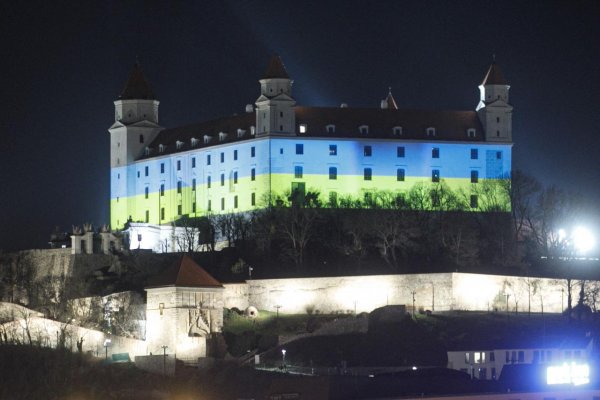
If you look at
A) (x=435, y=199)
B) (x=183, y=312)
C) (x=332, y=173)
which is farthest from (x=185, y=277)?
(x=435, y=199)

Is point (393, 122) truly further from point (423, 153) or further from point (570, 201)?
point (570, 201)

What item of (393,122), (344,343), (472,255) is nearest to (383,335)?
(344,343)

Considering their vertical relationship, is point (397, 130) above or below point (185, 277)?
above

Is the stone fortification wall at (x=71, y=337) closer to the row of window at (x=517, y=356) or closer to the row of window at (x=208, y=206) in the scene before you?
the row of window at (x=517, y=356)

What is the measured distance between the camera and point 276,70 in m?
115

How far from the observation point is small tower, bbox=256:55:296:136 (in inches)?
4493

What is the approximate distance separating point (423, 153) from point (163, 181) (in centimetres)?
1578

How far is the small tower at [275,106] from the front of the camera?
114125 mm

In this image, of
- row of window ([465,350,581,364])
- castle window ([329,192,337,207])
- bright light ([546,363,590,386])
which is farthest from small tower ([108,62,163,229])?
bright light ([546,363,590,386])

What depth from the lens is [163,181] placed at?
4764 inches

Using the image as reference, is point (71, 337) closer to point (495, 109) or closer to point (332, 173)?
point (332, 173)

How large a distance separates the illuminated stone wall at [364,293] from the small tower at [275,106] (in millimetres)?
18623

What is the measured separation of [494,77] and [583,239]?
39.9 feet

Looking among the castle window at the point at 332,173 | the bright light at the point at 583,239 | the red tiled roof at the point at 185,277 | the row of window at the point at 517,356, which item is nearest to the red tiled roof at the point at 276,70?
the castle window at the point at 332,173
